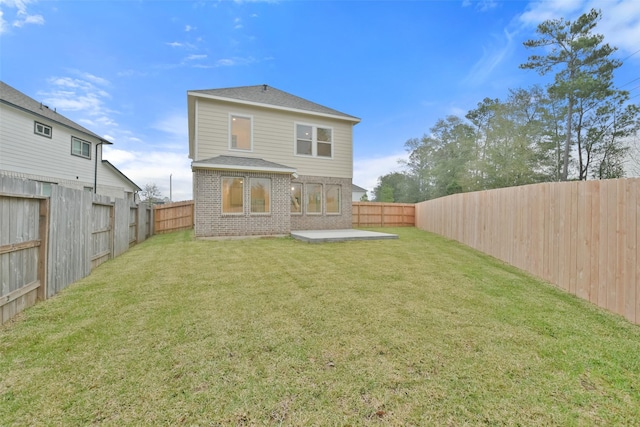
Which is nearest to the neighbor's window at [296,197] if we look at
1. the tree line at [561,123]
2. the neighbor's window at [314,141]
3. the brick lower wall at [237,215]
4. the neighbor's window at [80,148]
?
the brick lower wall at [237,215]

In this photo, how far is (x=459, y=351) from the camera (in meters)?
2.62

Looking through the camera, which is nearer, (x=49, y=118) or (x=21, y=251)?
(x=21, y=251)

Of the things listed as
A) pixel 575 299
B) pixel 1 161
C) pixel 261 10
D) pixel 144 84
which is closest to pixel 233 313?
pixel 575 299

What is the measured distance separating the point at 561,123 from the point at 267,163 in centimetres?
2224

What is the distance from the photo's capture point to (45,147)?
40.1 feet

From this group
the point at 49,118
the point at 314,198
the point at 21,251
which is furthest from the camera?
the point at 314,198

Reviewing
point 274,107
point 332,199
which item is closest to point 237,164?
point 274,107

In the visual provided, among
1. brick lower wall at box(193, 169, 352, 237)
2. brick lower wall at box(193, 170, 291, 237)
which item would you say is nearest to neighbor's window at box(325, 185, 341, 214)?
brick lower wall at box(193, 169, 352, 237)

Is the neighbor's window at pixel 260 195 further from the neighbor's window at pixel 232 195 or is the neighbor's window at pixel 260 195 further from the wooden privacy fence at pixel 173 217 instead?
the wooden privacy fence at pixel 173 217

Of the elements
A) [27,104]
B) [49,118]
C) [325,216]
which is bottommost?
[325,216]

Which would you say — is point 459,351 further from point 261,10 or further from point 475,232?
point 261,10

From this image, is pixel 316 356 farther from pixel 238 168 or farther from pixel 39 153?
pixel 39 153

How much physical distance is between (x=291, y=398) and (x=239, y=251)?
598 cm

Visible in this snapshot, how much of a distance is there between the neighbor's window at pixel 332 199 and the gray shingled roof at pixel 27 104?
13.1m
